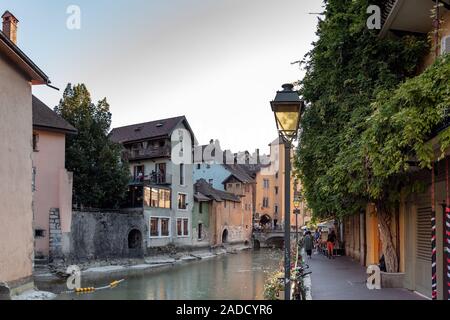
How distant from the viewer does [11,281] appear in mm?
18391

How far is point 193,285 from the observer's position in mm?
27531

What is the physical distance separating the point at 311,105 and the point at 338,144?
294 cm

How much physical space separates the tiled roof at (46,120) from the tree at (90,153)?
327 centimetres

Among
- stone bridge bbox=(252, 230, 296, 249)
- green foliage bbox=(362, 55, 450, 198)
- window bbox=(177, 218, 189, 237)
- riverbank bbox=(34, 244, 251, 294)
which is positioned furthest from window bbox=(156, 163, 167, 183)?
green foliage bbox=(362, 55, 450, 198)

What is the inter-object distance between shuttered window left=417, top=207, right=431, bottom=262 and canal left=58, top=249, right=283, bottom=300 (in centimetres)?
859

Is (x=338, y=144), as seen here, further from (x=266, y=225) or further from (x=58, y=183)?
(x=266, y=225)

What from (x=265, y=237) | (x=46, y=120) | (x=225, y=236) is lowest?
(x=265, y=237)

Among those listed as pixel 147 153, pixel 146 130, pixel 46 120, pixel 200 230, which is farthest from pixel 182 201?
pixel 46 120

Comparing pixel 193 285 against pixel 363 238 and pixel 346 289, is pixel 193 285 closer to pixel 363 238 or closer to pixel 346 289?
pixel 363 238

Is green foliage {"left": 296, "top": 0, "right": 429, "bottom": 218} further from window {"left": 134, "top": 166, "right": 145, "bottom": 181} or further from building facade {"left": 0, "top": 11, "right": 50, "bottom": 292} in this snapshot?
window {"left": 134, "top": 166, "right": 145, "bottom": 181}

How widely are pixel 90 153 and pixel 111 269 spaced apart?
8723mm

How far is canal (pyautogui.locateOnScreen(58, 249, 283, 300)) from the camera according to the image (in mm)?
22969
